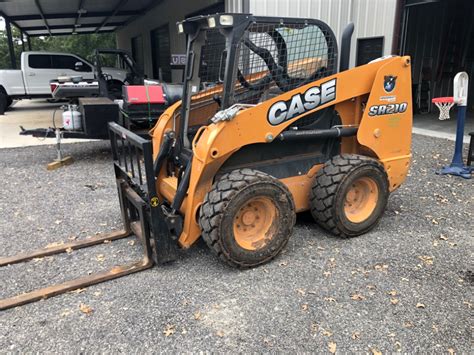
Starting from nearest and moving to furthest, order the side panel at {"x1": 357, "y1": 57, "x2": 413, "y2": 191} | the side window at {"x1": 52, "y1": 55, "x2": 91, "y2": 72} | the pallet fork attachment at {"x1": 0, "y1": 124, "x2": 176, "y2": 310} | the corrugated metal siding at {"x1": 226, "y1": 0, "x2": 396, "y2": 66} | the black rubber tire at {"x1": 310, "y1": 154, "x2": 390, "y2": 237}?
the pallet fork attachment at {"x1": 0, "y1": 124, "x2": 176, "y2": 310} < the black rubber tire at {"x1": 310, "y1": 154, "x2": 390, "y2": 237} < the side panel at {"x1": 357, "y1": 57, "x2": 413, "y2": 191} < the corrugated metal siding at {"x1": 226, "y1": 0, "x2": 396, "y2": 66} < the side window at {"x1": 52, "y1": 55, "x2": 91, "y2": 72}

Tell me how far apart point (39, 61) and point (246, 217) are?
586 inches

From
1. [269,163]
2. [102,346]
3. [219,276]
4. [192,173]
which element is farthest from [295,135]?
[102,346]

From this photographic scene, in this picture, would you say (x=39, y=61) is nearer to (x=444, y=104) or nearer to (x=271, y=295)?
(x=444, y=104)

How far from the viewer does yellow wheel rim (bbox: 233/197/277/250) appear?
11.5 ft

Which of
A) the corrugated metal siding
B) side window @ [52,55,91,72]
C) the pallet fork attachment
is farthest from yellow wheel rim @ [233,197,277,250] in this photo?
side window @ [52,55,91,72]

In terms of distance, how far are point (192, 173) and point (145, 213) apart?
533 millimetres

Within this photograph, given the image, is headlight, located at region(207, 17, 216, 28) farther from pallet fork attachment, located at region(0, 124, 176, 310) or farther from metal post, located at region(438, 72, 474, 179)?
metal post, located at region(438, 72, 474, 179)

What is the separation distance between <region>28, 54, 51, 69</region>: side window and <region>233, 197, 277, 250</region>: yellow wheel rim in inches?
580

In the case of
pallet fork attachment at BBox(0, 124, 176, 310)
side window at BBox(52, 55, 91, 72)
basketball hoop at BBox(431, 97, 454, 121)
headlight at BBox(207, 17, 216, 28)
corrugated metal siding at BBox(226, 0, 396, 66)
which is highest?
corrugated metal siding at BBox(226, 0, 396, 66)

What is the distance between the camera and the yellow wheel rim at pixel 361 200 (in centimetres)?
410

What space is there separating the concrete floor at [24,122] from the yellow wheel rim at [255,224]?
736 cm

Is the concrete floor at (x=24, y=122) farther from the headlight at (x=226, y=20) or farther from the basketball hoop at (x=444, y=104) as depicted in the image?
the basketball hoop at (x=444, y=104)

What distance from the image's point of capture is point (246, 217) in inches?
139

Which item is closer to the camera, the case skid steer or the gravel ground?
the gravel ground
